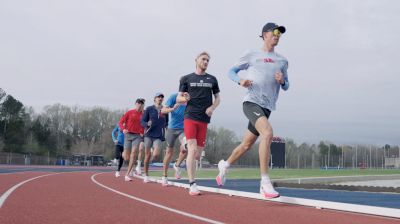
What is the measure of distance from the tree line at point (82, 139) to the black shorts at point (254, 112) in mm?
79662

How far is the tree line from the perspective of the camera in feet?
280

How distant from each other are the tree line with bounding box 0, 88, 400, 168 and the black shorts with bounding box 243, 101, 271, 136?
261 ft

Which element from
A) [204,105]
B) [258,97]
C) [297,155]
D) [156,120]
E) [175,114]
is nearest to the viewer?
[258,97]

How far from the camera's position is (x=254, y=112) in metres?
6.07

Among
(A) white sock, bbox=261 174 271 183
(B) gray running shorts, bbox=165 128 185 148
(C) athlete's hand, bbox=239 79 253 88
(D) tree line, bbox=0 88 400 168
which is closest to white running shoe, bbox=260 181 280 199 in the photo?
(A) white sock, bbox=261 174 271 183

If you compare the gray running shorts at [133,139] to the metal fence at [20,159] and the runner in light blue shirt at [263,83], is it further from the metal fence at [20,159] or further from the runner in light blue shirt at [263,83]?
the metal fence at [20,159]

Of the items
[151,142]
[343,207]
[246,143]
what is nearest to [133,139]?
[151,142]

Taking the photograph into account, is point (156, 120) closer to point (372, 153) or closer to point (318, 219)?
point (318, 219)

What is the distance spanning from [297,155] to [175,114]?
10654cm

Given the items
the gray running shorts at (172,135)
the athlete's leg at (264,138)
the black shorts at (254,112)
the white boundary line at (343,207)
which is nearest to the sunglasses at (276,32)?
the black shorts at (254,112)

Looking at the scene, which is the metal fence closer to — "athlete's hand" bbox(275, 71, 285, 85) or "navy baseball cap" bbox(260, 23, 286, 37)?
"navy baseball cap" bbox(260, 23, 286, 37)

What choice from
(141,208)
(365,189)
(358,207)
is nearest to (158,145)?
(365,189)

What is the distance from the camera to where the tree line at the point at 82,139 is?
8525 centimetres

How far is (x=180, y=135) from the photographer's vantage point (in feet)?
34.7
